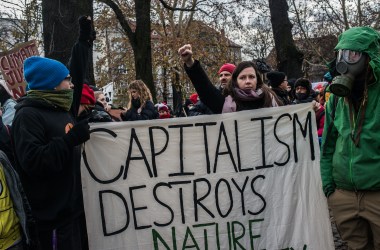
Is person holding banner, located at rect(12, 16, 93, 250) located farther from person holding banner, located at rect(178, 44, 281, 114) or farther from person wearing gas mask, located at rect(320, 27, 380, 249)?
person wearing gas mask, located at rect(320, 27, 380, 249)

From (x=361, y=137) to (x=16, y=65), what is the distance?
4.38m

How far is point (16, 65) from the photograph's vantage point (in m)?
5.64

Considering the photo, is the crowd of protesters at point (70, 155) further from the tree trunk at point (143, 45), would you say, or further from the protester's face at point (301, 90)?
the tree trunk at point (143, 45)

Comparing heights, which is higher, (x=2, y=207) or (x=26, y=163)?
(x=26, y=163)

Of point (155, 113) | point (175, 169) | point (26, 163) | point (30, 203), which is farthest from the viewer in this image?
point (155, 113)

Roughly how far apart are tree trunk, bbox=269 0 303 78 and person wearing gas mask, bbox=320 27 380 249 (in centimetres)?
680

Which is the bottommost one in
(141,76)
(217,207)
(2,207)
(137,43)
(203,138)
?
(217,207)

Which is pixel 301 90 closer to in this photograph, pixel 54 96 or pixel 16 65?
pixel 16 65

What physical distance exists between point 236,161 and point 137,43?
7.14 metres

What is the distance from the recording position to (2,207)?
8.68 feet

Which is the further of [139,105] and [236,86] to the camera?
[139,105]

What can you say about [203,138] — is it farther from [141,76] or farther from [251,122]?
[141,76]

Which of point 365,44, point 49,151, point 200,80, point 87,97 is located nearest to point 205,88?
point 200,80

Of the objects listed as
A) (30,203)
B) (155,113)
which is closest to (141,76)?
(155,113)
